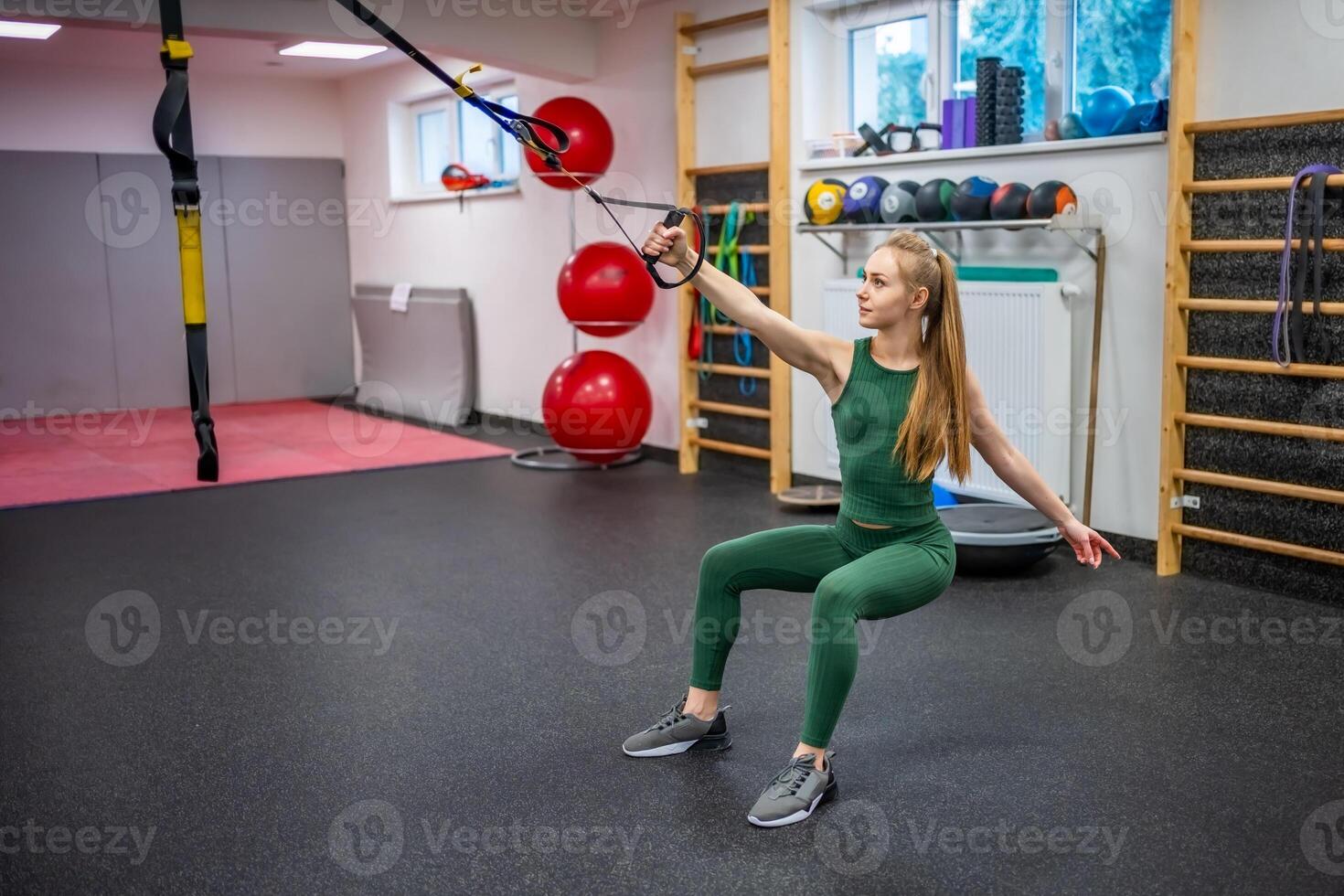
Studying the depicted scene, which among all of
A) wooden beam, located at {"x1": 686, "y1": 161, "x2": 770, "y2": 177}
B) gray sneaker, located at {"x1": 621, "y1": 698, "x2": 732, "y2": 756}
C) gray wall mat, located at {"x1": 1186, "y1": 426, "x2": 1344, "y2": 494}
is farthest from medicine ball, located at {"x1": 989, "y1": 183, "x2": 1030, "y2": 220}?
gray sneaker, located at {"x1": 621, "y1": 698, "x2": 732, "y2": 756}

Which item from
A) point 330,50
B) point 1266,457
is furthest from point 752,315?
point 330,50

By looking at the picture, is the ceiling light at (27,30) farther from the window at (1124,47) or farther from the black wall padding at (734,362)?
the window at (1124,47)

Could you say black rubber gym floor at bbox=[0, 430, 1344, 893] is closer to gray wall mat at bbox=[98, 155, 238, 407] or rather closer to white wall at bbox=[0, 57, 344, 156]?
gray wall mat at bbox=[98, 155, 238, 407]

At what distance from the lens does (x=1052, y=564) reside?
4.36 m

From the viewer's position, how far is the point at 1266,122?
12.2 feet

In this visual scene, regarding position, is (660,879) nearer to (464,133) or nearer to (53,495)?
(53,495)

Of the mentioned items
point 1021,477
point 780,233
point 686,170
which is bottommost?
point 1021,477

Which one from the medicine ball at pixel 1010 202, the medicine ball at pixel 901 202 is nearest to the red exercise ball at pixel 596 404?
the medicine ball at pixel 901 202

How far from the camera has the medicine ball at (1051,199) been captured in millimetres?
4285

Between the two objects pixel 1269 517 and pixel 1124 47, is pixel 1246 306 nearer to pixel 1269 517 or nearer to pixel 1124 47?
pixel 1269 517

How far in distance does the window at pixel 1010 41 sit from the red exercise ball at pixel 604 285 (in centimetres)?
173

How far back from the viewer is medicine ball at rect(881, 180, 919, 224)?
479 cm

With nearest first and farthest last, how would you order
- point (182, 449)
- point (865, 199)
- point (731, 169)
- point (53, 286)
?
point (865, 199)
point (731, 169)
point (182, 449)
point (53, 286)

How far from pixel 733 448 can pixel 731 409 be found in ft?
0.63
